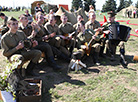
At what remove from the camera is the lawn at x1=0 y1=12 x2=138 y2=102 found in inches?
159

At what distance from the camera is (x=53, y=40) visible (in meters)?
6.08

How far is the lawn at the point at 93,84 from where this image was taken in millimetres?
4047

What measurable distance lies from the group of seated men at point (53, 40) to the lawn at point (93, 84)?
45 cm

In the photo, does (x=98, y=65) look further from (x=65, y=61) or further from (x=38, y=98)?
(x=38, y=98)

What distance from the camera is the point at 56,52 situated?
6.11 metres

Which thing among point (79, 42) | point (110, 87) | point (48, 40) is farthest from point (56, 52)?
point (110, 87)

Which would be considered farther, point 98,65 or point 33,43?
point 98,65

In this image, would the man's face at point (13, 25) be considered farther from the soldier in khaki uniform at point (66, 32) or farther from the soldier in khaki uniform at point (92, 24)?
the soldier in khaki uniform at point (92, 24)

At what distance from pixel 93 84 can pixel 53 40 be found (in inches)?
89.8

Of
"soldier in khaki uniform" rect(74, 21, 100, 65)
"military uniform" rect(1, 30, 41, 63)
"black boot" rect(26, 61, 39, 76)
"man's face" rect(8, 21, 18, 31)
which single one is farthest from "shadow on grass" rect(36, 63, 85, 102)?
"man's face" rect(8, 21, 18, 31)

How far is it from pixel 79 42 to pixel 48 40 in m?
1.15

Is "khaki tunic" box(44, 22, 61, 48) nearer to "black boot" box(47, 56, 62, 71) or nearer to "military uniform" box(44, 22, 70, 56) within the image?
"military uniform" box(44, 22, 70, 56)

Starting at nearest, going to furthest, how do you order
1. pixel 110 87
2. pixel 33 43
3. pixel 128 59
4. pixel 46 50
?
pixel 110 87 → pixel 33 43 → pixel 46 50 → pixel 128 59

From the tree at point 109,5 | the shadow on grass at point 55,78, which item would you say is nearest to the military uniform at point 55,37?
the shadow on grass at point 55,78
